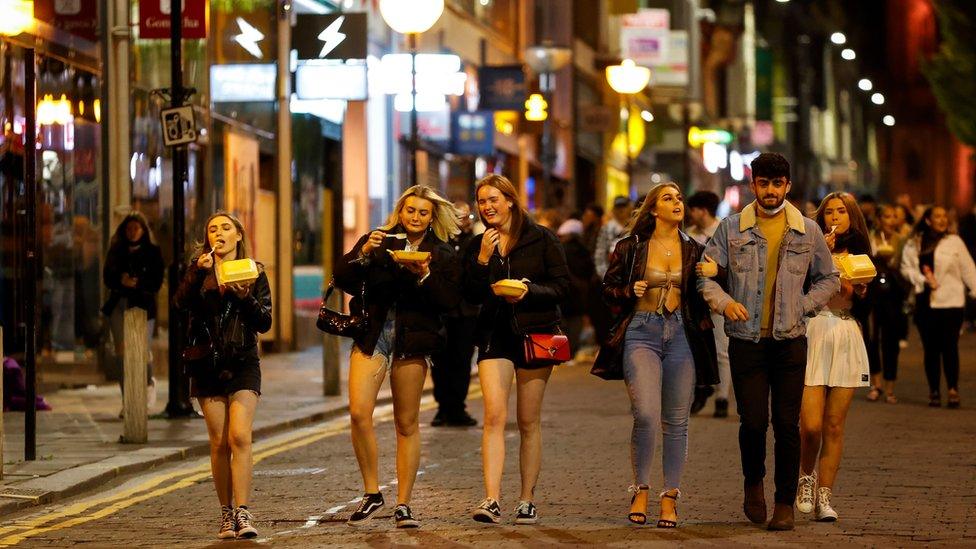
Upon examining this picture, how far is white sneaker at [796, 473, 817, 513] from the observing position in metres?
10.4

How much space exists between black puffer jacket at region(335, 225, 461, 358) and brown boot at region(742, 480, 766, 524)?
179 centimetres

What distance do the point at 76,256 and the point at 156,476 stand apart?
321 inches

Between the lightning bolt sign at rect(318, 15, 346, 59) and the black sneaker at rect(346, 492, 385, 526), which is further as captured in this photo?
the lightning bolt sign at rect(318, 15, 346, 59)

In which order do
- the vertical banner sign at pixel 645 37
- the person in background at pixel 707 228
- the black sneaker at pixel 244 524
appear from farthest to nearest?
1. the vertical banner sign at pixel 645 37
2. the person in background at pixel 707 228
3. the black sneaker at pixel 244 524

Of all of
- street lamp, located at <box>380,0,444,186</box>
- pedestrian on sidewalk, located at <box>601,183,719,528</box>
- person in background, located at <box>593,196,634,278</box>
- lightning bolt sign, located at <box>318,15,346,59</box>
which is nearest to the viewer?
pedestrian on sidewalk, located at <box>601,183,719,528</box>

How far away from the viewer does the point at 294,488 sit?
1208 centimetres

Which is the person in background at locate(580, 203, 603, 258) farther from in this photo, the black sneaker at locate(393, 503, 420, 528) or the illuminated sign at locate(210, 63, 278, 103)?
the black sneaker at locate(393, 503, 420, 528)

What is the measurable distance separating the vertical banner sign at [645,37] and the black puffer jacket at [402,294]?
42.0 metres

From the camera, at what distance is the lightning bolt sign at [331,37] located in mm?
24688

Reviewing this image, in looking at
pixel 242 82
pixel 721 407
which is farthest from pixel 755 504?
pixel 242 82

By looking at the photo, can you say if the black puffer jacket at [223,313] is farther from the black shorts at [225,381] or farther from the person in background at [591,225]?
the person in background at [591,225]

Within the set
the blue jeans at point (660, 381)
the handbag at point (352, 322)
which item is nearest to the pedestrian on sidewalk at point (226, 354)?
the handbag at point (352, 322)

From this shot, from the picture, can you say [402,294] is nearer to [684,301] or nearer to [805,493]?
[684,301]

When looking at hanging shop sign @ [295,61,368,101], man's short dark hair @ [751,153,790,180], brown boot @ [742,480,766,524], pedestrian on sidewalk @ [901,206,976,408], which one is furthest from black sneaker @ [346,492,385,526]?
hanging shop sign @ [295,61,368,101]
